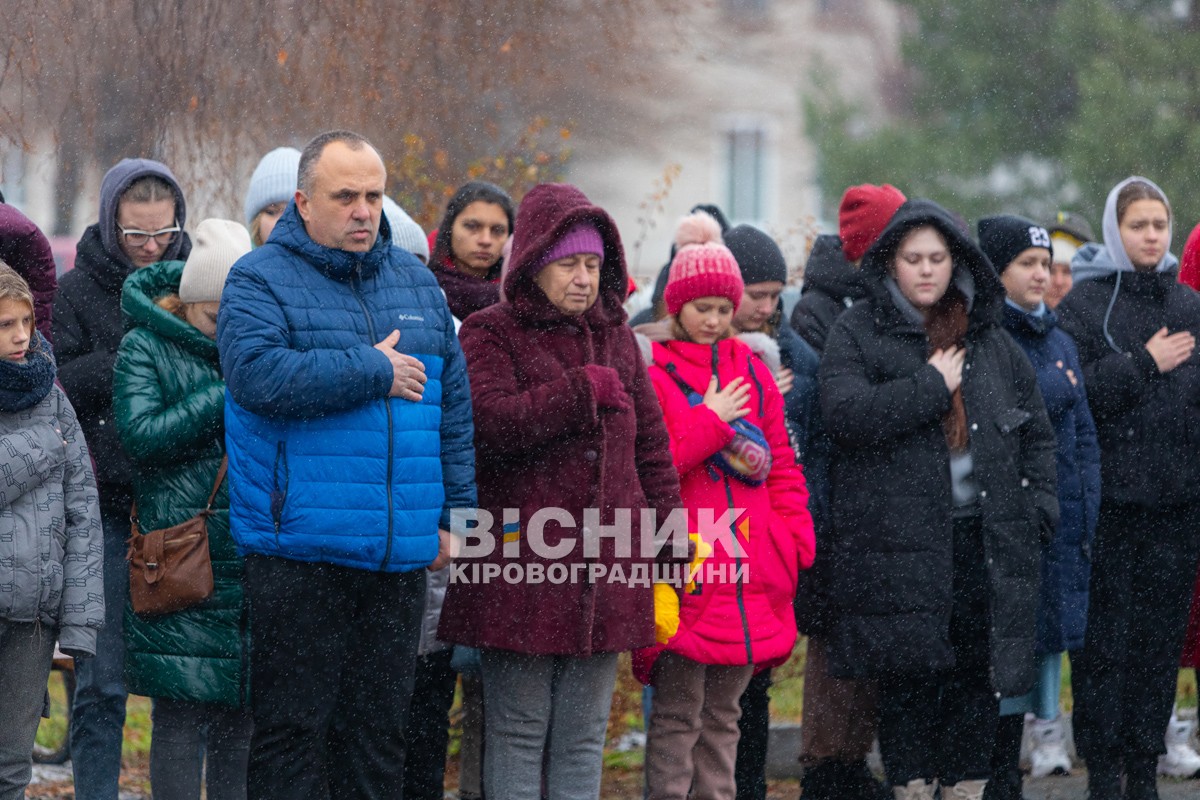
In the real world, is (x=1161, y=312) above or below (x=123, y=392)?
above

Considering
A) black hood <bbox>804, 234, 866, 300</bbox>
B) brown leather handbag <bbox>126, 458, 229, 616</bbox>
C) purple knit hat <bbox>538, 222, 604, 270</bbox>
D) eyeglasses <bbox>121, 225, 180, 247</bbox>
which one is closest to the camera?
brown leather handbag <bbox>126, 458, 229, 616</bbox>

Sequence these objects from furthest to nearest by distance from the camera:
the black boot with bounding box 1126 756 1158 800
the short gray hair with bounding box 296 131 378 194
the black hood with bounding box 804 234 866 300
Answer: the black hood with bounding box 804 234 866 300 < the black boot with bounding box 1126 756 1158 800 < the short gray hair with bounding box 296 131 378 194

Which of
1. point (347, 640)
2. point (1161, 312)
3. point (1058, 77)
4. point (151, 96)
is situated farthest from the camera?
point (1058, 77)

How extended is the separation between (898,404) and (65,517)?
9.30 feet

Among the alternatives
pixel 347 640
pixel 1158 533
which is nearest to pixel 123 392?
pixel 347 640

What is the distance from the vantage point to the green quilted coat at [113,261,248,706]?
5.41 m

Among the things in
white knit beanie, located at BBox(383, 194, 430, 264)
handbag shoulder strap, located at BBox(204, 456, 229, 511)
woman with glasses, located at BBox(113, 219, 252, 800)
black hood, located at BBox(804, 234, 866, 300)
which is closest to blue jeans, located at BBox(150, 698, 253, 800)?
woman with glasses, located at BBox(113, 219, 252, 800)

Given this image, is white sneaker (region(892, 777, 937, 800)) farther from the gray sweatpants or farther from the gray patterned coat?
the gray patterned coat

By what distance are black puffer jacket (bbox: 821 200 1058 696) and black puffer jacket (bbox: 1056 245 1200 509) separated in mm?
686

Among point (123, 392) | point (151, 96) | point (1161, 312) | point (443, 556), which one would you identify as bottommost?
point (443, 556)

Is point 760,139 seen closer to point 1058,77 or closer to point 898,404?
point 1058,77

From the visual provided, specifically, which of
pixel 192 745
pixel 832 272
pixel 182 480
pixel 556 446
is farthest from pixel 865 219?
pixel 192 745

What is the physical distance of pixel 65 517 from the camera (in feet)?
17.1

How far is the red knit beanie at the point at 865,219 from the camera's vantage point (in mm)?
7188
